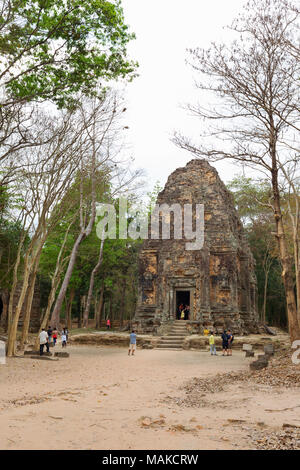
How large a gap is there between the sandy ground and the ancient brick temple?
15319 mm

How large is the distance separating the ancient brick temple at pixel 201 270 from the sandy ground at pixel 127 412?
603 inches

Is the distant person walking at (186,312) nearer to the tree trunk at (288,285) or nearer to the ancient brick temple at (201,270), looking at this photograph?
the ancient brick temple at (201,270)

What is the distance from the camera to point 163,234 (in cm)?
3131

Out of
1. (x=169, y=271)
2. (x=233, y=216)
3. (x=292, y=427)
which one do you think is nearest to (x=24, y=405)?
(x=292, y=427)

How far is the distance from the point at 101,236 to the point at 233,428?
30257 mm

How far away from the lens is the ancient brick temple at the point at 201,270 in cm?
2830

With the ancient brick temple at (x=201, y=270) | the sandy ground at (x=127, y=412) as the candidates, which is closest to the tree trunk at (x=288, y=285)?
the sandy ground at (x=127, y=412)

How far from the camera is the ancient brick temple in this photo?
1114 inches

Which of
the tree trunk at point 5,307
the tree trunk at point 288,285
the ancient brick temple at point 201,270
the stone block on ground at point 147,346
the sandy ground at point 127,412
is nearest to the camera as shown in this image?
the sandy ground at point 127,412

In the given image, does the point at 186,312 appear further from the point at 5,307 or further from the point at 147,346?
the point at 5,307

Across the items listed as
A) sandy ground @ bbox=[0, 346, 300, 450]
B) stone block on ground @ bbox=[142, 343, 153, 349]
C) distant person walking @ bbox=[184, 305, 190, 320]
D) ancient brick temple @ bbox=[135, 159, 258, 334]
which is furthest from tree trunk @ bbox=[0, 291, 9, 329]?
sandy ground @ bbox=[0, 346, 300, 450]

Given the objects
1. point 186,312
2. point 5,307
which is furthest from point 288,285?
point 5,307

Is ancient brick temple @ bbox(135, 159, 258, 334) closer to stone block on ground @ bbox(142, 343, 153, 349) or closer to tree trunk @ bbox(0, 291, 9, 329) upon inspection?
stone block on ground @ bbox(142, 343, 153, 349)
